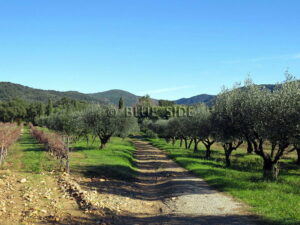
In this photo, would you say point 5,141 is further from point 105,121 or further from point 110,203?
point 105,121

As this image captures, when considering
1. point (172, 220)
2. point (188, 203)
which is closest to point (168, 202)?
point (188, 203)

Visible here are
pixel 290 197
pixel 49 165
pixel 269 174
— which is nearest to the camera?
pixel 290 197

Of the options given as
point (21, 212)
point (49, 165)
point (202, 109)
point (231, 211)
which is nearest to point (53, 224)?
point (21, 212)

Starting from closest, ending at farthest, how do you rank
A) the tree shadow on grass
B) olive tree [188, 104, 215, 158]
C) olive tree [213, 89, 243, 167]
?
the tree shadow on grass
olive tree [213, 89, 243, 167]
olive tree [188, 104, 215, 158]

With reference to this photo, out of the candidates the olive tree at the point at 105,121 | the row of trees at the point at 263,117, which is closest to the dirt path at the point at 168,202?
the row of trees at the point at 263,117

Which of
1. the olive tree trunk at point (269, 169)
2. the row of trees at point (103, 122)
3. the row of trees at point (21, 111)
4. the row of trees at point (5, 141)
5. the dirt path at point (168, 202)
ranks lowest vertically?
the dirt path at point (168, 202)

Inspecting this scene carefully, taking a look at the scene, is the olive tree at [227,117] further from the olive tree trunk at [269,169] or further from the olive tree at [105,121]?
the olive tree at [105,121]

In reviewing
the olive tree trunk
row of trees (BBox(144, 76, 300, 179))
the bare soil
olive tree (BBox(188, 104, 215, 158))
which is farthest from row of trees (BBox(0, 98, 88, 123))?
the bare soil

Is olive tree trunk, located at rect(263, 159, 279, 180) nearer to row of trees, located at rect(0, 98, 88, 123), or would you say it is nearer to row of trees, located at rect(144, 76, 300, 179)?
row of trees, located at rect(144, 76, 300, 179)

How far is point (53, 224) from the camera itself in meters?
12.1

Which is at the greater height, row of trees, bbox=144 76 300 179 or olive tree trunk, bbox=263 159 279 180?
row of trees, bbox=144 76 300 179

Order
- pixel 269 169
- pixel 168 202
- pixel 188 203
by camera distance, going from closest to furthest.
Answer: pixel 188 203
pixel 168 202
pixel 269 169

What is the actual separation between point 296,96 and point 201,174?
1067cm

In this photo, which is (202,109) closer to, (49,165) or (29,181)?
(49,165)
